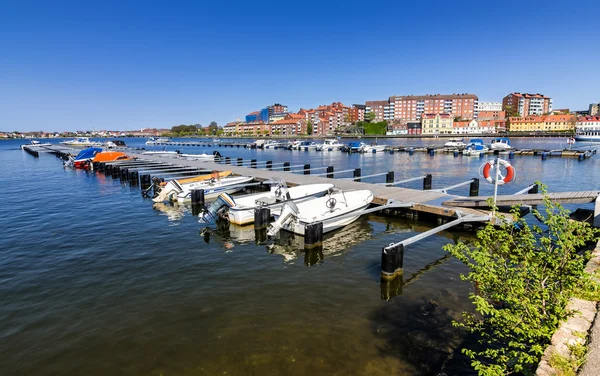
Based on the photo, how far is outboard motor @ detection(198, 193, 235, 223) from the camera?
15.7 meters

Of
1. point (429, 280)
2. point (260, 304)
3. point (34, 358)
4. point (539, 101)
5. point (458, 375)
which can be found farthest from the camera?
point (539, 101)

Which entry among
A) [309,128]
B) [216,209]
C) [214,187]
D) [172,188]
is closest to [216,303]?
[216,209]

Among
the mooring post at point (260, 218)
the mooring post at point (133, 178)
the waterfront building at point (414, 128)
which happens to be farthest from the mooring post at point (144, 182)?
the waterfront building at point (414, 128)

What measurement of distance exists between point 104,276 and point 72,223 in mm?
8313

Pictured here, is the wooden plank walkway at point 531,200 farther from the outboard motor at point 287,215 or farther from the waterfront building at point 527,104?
the waterfront building at point 527,104

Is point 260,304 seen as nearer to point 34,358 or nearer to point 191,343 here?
point 191,343

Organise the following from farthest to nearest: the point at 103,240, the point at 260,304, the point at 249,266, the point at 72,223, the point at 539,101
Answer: the point at 539,101 → the point at 72,223 → the point at 103,240 → the point at 249,266 → the point at 260,304

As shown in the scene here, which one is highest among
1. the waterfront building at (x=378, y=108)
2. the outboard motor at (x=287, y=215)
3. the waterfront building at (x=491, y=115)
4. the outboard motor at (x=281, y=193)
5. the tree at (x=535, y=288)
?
the waterfront building at (x=378, y=108)

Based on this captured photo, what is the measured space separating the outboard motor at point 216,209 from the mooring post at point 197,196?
4152 millimetres

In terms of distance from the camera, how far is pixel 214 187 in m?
22.1

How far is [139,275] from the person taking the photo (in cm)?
1044

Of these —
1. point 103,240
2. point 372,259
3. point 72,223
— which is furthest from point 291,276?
point 72,223

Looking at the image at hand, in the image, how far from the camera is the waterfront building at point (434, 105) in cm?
15825

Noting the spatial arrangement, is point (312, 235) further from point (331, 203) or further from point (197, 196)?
point (197, 196)
